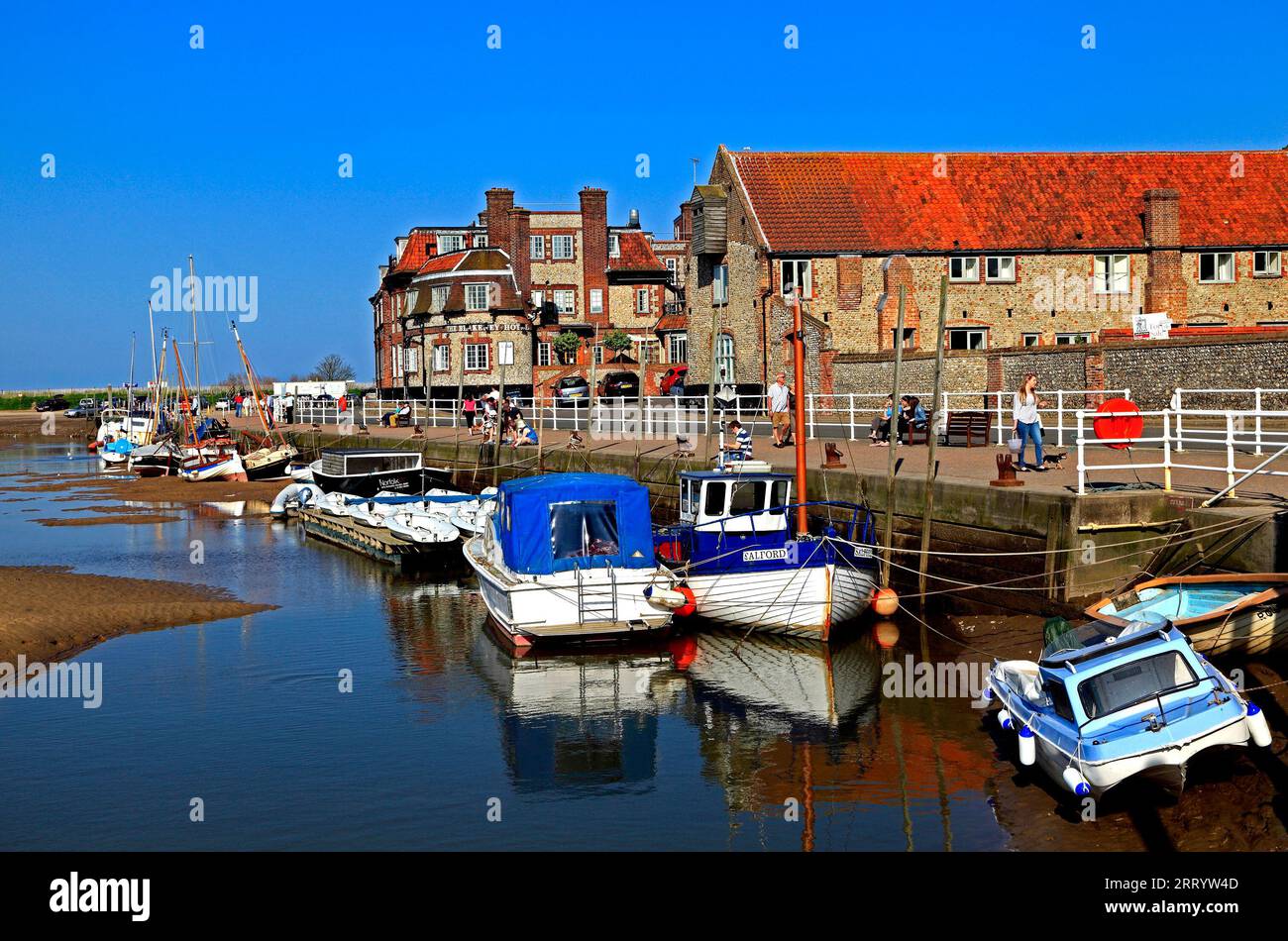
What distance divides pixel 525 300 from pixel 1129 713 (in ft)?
215

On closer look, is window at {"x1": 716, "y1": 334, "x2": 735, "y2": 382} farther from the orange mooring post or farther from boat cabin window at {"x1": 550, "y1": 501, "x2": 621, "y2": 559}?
boat cabin window at {"x1": 550, "y1": 501, "x2": 621, "y2": 559}

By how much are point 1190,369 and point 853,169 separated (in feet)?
65.9

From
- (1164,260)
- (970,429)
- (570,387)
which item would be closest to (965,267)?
(1164,260)

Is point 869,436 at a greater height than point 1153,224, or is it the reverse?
point 1153,224

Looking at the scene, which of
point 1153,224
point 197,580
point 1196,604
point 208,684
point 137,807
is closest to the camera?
point 137,807

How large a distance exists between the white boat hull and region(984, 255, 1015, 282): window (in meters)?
30.6

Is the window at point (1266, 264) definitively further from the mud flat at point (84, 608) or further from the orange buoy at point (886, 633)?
the mud flat at point (84, 608)

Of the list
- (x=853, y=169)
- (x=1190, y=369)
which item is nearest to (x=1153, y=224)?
(x=853, y=169)

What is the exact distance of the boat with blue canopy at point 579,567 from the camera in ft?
67.1

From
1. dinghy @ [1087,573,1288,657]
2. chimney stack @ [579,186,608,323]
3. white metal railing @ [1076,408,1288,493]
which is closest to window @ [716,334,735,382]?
white metal railing @ [1076,408,1288,493]

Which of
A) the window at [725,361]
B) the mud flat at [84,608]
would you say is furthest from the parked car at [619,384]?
the mud flat at [84,608]

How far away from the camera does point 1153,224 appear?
49188 millimetres
